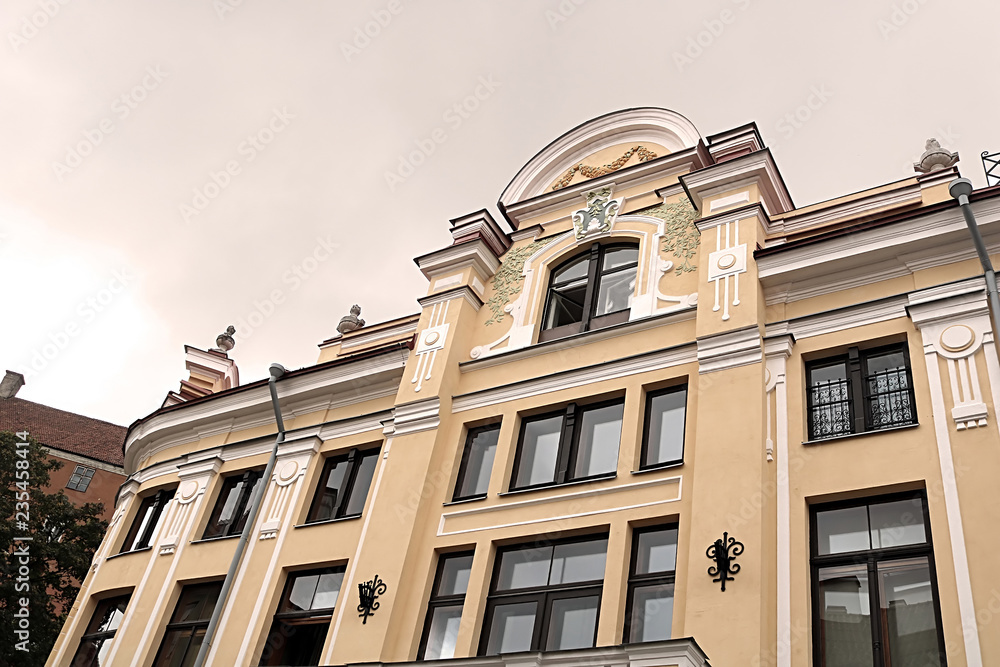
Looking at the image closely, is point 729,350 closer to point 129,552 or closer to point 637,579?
point 637,579

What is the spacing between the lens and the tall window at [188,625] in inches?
652

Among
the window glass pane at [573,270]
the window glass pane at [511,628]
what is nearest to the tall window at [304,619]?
the window glass pane at [511,628]

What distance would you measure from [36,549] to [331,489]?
53.6 ft

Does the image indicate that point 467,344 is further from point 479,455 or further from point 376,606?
point 376,606

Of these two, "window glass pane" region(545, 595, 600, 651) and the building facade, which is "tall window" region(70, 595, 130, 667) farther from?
"window glass pane" region(545, 595, 600, 651)

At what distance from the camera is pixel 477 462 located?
15500 millimetres

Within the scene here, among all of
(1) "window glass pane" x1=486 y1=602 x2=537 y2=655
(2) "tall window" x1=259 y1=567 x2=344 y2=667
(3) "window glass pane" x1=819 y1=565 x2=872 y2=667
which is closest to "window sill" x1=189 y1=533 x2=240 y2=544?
(2) "tall window" x1=259 y1=567 x2=344 y2=667

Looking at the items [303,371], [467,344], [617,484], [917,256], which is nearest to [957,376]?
[917,256]

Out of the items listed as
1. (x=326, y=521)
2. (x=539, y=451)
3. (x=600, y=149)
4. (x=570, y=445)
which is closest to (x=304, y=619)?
(x=326, y=521)

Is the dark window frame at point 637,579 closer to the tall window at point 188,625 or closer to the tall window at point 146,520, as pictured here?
the tall window at point 188,625

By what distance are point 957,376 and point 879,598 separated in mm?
3145

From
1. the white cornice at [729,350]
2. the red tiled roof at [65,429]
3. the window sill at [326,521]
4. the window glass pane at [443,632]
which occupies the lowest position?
the window glass pane at [443,632]

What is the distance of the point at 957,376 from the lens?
1164 cm

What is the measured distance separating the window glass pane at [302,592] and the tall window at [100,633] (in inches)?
174
